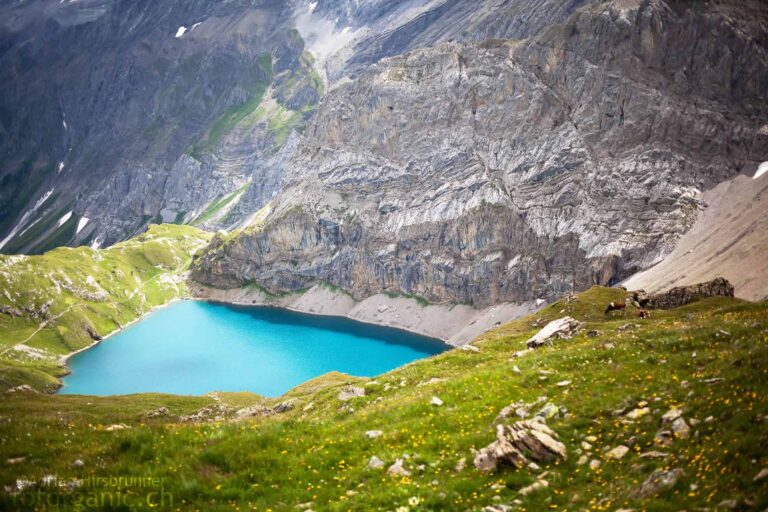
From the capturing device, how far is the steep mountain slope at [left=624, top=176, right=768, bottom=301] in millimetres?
118312

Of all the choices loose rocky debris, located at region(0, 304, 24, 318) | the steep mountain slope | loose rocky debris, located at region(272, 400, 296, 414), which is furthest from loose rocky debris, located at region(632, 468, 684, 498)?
loose rocky debris, located at region(0, 304, 24, 318)

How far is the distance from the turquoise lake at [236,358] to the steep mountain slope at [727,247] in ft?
239

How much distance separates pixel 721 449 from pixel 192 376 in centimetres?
15450

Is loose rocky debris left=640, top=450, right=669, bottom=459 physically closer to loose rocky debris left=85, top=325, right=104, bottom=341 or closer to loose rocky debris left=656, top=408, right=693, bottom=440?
loose rocky debris left=656, top=408, right=693, bottom=440

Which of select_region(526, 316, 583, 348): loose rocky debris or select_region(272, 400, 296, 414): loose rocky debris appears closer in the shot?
select_region(526, 316, 583, 348): loose rocky debris

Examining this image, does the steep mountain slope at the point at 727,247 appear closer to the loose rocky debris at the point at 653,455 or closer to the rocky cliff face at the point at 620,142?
the rocky cliff face at the point at 620,142

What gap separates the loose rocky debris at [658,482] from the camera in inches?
457

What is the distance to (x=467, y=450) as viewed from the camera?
1623cm

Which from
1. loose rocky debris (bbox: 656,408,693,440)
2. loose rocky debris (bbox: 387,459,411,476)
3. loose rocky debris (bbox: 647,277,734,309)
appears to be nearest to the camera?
loose rocky debris (bbox: 656,408,693,440)

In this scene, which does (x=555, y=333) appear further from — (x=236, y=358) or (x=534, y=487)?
(x=236, y=358)

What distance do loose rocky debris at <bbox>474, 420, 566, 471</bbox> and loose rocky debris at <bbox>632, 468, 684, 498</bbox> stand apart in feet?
9.49

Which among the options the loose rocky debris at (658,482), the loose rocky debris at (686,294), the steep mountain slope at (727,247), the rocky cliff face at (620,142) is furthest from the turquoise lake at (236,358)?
the loose rocky debris at (658,482)

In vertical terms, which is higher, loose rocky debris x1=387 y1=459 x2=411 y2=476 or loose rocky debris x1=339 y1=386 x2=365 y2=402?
loose rocky debris x1=387 y1=459 x2=411 y2=476

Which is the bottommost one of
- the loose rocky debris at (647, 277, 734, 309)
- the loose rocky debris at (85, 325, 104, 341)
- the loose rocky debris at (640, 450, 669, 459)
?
the loose rocky debris at (647, 277, 734, 309)
